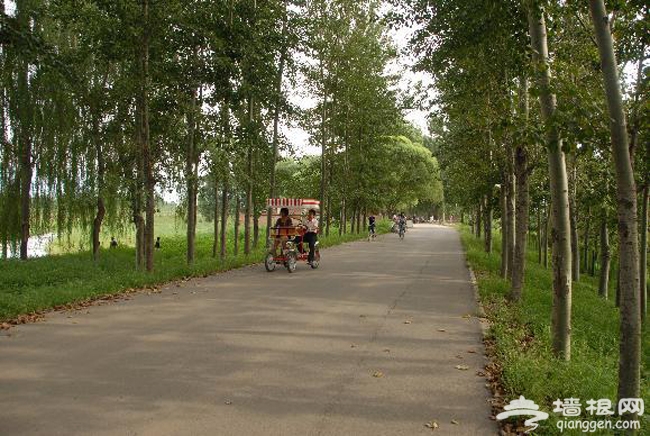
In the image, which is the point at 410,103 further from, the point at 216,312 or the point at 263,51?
the point at 216,312

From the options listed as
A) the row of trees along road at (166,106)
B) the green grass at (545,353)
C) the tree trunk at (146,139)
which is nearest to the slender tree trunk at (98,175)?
the row of trees along road at (166,106)

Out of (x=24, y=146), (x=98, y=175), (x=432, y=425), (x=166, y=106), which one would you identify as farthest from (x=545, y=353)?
(x=24, y=146)

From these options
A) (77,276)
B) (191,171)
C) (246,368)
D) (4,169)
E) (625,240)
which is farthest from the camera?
(4,169)

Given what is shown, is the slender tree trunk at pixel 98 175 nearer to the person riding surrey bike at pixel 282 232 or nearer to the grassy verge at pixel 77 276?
the grassy verge at pixel 77 276

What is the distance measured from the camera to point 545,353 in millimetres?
6789

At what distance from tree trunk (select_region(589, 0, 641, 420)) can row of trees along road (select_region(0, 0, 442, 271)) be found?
10.2m

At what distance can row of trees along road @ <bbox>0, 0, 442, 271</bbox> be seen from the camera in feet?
47.3

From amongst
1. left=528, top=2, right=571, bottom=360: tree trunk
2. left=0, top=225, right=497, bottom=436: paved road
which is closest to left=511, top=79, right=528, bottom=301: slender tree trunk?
left=0, top=225, right=497, bottom=436: paved road

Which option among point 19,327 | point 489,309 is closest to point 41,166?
point 19,327

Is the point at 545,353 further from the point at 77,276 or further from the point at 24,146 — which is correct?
the point at 24,146

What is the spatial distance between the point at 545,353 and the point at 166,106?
13.7 m

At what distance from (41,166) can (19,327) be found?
17223mm

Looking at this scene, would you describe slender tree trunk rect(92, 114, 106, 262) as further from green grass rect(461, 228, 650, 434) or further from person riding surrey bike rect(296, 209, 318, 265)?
green grass rect(461, 228, 650, 434)

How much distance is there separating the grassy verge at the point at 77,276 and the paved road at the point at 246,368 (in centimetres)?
91
